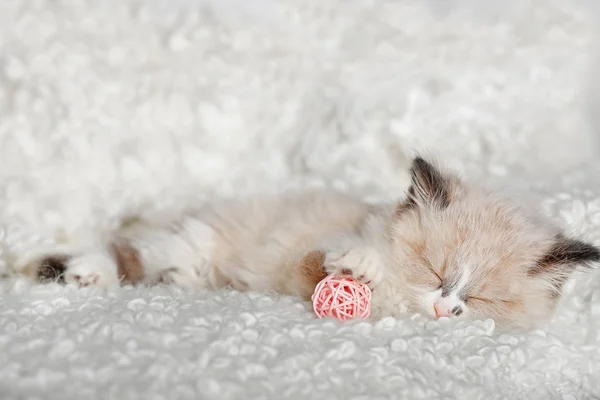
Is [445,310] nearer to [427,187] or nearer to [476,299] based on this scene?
[476,299]

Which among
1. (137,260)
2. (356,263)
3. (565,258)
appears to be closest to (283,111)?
(137,260)

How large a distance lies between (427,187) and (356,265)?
0.73 feet

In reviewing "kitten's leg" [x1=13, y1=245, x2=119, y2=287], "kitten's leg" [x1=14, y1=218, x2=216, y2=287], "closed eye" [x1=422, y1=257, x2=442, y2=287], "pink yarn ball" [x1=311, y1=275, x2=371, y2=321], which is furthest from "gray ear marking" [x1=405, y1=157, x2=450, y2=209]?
"kitten's leg" [x1=13, y1=245, x2=119, y2=287]

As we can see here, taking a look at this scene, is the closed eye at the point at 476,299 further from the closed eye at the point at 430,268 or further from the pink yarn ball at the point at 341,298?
the pink yarn ball at the point at 341,298

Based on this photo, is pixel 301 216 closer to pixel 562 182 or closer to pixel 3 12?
pixel 562 182

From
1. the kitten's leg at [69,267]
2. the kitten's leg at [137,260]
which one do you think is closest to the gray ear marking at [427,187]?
the kitten's leg at [137,260]

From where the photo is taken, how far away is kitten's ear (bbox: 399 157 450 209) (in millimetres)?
1186

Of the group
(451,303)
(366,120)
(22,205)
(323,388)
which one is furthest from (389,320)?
(22,205)

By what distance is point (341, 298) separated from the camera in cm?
102

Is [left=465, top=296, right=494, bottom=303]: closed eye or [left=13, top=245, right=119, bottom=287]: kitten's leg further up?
[left=465, top=296, right=494, bottom=303]: closed eye

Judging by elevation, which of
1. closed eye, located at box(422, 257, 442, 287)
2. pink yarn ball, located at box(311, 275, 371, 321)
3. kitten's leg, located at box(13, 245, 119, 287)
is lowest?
kitten's leg, located at box(13, 245, 119, 287)

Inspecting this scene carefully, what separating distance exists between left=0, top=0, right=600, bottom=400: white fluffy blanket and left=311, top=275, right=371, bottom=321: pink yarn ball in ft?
0.11

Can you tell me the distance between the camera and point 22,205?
142cm

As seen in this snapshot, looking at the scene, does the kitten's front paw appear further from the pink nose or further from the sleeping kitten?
the pink nose
